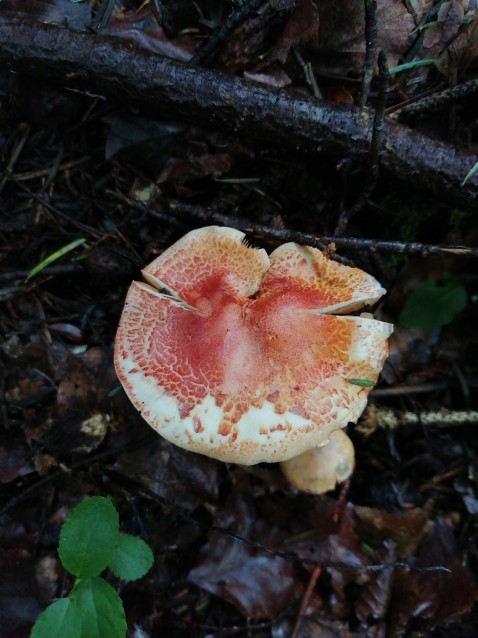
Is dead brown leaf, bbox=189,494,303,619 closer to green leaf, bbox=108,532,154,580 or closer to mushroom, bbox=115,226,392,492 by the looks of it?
green leaf, bbox=108,532,154,580

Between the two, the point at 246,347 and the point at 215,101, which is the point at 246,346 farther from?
the point at 215,101

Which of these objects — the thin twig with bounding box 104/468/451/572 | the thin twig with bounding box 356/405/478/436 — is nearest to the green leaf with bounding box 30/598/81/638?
the thin twig with bounding box 104/468/451/572

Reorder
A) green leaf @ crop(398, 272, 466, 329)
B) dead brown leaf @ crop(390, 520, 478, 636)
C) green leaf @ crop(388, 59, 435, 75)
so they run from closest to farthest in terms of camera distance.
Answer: green leaf @ crop(388, 59, 435, 75), dead brown leaf @ crop(390, 520, 478, 636), green leaf @ crop(398, 272, 466, 329)

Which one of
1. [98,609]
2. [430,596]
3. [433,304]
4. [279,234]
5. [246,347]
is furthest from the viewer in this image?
[433,304]

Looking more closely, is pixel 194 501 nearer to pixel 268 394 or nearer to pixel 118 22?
pixel 268 394

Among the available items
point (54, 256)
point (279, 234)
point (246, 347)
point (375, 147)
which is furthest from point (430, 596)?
point (54, 256)

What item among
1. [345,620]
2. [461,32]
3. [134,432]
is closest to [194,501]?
[134,432]
